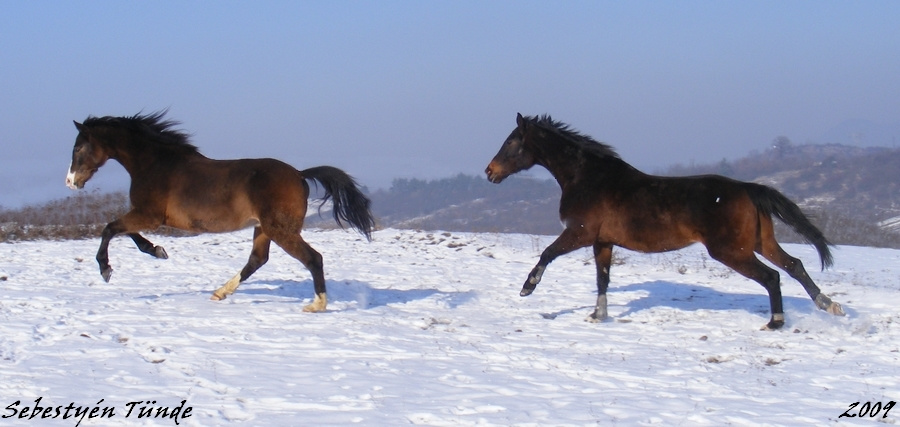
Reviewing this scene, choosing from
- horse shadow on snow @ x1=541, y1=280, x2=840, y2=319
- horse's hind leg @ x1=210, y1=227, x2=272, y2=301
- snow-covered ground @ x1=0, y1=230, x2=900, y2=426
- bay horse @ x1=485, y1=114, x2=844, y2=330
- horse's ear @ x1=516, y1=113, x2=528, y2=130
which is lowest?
snow-covered ground @ x1=0, y1=230, x2=900, y2=426

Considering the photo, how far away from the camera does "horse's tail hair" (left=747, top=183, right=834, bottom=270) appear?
25.1 ft

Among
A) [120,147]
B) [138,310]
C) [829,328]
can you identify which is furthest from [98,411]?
[829,328]

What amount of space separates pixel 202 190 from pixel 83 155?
1674 mm

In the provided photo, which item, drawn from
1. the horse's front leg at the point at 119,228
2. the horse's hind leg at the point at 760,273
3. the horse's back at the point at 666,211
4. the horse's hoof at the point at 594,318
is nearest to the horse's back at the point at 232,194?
the horse's front leg at the point at 119,228

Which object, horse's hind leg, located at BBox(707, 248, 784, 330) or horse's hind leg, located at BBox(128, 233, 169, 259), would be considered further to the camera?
horse's hind leg, located at BBox(128, 233, 169, 259)

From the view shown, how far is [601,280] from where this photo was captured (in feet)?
27.8

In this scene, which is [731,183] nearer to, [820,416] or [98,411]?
[820,416]

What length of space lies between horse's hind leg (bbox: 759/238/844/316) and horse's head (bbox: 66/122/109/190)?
7209 mm

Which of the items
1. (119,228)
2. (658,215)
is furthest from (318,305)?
(658,215)

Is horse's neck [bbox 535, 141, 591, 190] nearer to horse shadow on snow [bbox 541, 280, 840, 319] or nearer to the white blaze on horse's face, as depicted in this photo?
horse shadow on snow [bbox 541, 280, 840, 319]

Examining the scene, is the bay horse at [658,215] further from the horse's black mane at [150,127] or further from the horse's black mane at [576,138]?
the horse's black mane at [150,127]

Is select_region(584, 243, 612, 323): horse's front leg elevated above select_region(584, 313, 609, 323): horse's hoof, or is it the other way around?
select_region(584, 243, 612, 323): horse's front leg

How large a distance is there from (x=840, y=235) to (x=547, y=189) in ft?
120

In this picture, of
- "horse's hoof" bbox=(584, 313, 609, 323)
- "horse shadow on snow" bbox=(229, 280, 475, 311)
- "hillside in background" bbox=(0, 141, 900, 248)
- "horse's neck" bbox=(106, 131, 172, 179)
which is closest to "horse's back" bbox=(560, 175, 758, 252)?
Result: "horse's hoof" bbox=(584, 313, 609, 323)
